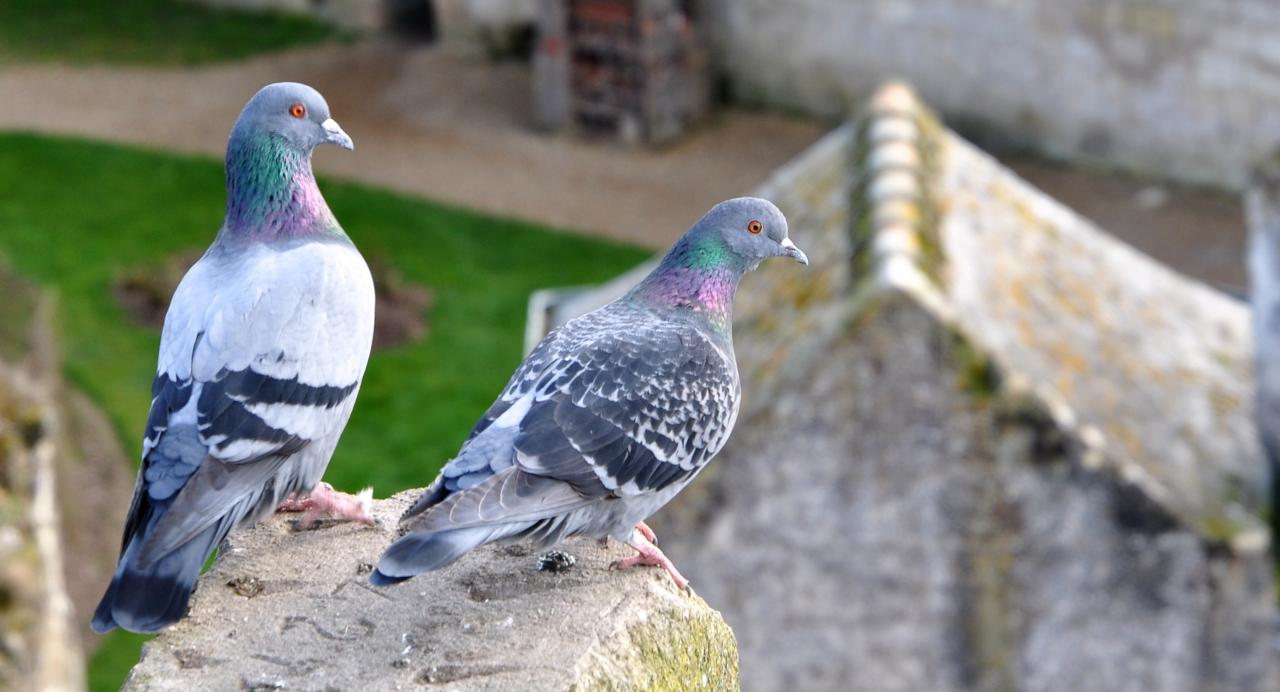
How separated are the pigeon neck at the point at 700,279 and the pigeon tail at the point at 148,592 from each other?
5.57 feet

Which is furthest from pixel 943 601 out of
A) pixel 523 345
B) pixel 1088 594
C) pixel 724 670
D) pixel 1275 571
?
pixel 523 345

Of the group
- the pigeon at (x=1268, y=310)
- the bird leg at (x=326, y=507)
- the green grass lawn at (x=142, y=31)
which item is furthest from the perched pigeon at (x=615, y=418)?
the green grass lawn at (x=142, y=31)

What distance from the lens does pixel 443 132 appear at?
20.0m

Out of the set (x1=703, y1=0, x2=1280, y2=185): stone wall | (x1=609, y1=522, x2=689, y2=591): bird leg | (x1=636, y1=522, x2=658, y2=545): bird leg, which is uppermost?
(x1=609, y1=522, x2=689, y2=591): bird leg

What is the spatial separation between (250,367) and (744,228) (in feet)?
5.30

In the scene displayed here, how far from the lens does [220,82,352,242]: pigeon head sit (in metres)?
5.16

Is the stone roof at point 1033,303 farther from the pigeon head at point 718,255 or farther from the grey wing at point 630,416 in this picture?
the grey wing at point 630,416

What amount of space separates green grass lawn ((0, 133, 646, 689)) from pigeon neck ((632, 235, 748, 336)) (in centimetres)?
780

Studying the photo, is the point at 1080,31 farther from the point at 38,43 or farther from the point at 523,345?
the point at 38,43

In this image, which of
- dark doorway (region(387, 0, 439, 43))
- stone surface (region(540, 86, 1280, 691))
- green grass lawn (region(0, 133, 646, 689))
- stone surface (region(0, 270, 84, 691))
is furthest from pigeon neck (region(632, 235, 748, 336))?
dark doorway (region(387, 0, 439, 43))

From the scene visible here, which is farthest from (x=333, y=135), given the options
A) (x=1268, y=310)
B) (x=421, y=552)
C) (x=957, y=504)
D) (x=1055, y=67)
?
(x=1055, y=67)

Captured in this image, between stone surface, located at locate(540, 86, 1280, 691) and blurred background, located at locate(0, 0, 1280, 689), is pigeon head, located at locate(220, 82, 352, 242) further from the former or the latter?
blurred background, located at locate(0, 0, 1280, 689)

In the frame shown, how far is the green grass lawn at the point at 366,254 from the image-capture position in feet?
45.8

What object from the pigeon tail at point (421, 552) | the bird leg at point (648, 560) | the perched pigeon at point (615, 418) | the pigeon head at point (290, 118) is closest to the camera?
the pigeon tail at point (421, 552)
